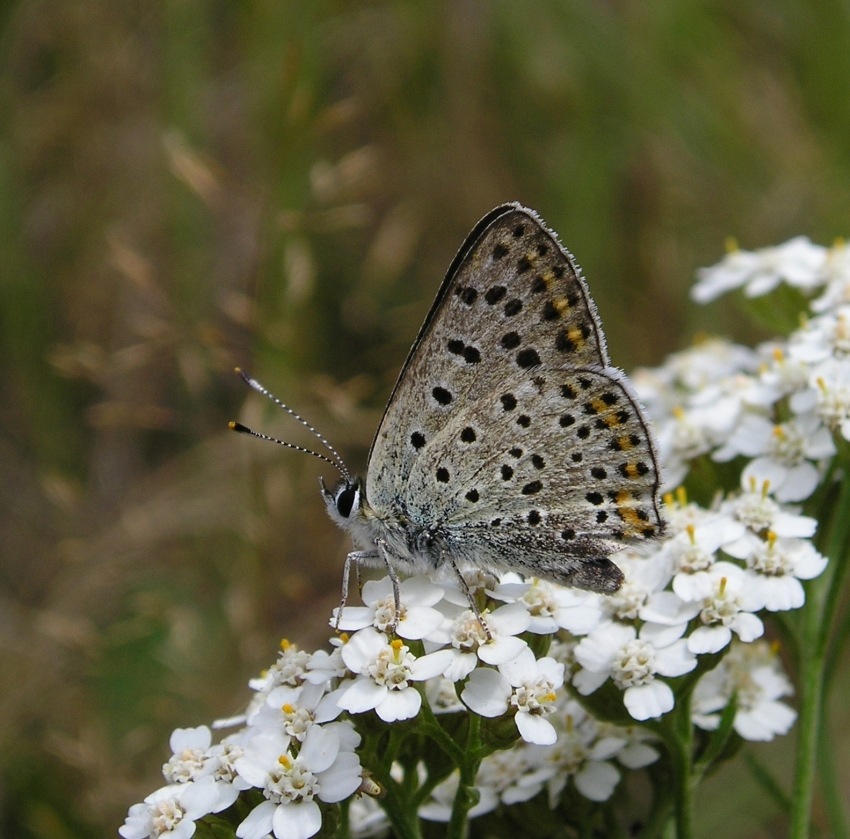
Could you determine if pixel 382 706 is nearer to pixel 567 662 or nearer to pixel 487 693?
pixel 487 693

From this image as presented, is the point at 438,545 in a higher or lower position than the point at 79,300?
lower

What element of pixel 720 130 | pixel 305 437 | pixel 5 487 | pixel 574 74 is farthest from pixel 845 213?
pixel 5 487

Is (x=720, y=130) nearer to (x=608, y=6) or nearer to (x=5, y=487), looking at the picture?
(x=608, y=6)

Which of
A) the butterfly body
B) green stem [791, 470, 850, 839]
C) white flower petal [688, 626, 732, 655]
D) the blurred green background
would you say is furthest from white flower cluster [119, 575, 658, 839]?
the blurred green background

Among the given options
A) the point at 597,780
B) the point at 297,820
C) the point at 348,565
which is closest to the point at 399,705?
the point at 297,820

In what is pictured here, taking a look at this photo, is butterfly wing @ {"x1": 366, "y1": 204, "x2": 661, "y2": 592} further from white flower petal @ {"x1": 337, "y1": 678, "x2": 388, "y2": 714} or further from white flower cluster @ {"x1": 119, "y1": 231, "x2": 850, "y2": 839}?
white flower petal @ {"x1": 337, "y1": 678, "x2": 388, "y2": 714}

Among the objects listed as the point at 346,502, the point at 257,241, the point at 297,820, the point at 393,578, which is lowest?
the point at 297,820
